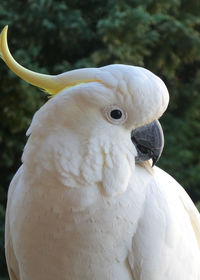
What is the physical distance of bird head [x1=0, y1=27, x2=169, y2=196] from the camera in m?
1.03

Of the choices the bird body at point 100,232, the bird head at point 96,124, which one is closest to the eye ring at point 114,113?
the bird head at point 96,124

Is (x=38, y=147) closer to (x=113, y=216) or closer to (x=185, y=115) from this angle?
(x=113, y=216)

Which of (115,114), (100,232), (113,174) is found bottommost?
(100,232)

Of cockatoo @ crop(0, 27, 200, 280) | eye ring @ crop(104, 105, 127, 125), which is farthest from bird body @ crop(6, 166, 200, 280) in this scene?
eye ring @ crop(104, 105, 127, 125)

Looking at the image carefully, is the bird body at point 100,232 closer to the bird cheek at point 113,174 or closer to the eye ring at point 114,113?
the bird cheek at point 113,174

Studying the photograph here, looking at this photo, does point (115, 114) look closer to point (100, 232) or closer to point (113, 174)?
point (113, 174)

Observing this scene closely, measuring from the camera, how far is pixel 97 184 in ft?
3.48

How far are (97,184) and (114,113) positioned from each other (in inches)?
6.7

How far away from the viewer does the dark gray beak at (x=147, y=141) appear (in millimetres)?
1086

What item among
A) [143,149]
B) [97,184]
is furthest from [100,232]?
[143,149]

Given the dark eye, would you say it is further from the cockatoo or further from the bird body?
the bird body

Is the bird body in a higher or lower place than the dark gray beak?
lower

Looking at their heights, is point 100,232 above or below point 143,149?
below

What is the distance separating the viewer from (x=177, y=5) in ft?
10.7
